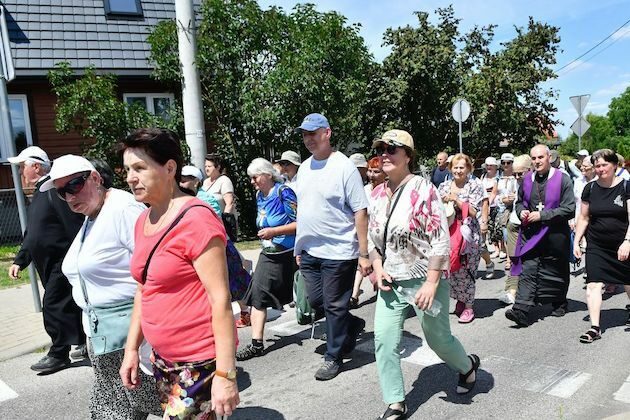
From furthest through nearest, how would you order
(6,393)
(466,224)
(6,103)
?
(6,103), (466,224), (6,393)

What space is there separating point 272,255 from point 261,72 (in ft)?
27.2

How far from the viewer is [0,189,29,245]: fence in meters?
12.3

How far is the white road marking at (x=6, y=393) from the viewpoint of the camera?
4433 mm

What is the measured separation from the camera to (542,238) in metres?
5.71

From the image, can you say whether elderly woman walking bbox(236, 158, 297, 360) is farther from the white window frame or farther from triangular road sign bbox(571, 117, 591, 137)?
triangular road sign bbox(571, 117, 591, 137)

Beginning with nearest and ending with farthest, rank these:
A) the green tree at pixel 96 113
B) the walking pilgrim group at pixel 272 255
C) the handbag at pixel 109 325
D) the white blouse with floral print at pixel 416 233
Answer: the walking pilgrim group at pixel 272 255, the handbag at pixel 109 325, the white blouse with floral print at pixel 416 233, the green tree at pixel 96 113

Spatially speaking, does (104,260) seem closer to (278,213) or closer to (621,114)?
(278,213)

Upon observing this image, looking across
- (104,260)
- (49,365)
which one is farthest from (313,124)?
(49,365)

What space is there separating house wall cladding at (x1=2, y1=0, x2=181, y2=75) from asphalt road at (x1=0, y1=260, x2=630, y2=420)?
1056cm

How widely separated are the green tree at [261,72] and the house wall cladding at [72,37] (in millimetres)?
2381

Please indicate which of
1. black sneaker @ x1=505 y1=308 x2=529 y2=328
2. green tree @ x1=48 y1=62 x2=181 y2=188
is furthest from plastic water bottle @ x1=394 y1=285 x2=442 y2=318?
green tree @ x1=48 y1=62 x2=181 y2=188

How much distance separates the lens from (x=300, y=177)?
466 cm

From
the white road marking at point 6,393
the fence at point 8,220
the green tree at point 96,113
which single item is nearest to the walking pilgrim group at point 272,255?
the white road marking at point 6,393

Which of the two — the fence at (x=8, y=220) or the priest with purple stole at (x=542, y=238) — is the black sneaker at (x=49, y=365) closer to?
the priest with purple stole at (x=542, y=238)
